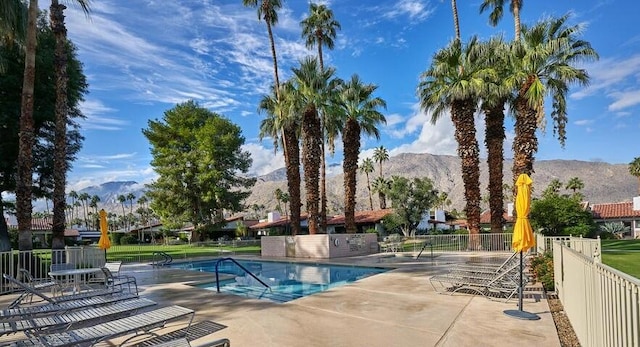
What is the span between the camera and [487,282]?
816 cm

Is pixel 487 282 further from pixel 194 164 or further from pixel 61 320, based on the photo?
pixel 194 164

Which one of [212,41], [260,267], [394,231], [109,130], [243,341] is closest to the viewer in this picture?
[243,341]

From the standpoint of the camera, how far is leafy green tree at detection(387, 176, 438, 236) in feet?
128

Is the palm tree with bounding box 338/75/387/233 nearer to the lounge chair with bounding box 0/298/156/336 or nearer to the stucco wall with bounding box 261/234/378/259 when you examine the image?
the stucco wall with bounding box 261/234/378/259

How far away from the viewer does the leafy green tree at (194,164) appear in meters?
38.5

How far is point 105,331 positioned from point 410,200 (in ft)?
123

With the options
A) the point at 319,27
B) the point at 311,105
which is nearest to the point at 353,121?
the point at 311,105

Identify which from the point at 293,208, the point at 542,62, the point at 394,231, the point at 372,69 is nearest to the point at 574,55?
the point at 542,62

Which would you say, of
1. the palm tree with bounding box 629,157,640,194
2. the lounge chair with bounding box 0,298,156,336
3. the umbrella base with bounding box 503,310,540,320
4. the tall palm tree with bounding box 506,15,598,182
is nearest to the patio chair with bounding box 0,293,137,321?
the lounge chair with bounding box 0,298,156,336

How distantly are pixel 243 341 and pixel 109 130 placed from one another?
27.9m

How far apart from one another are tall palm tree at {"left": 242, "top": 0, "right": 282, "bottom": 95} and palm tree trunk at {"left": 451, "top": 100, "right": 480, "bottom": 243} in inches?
505

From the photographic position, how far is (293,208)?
23.9 m

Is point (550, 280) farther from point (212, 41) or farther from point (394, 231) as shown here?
point (394, 231)

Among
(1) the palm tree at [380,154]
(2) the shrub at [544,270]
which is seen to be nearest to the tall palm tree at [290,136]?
(2) the shrub at [544,270]
